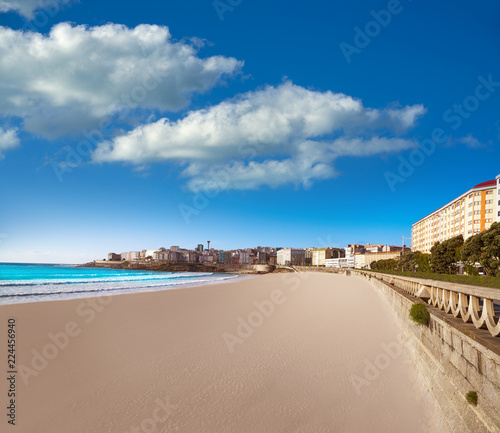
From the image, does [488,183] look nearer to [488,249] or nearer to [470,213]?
[470,213]

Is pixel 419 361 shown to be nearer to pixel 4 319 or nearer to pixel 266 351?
pixel 266 351

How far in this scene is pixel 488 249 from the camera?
105 ft

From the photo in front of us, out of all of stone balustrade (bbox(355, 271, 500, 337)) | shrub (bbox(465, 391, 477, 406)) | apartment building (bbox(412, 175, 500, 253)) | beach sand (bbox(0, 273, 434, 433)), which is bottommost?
beach sand (bbox(0, 273, 434, 433))

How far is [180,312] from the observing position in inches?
701

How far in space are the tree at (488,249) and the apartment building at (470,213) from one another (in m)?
35.5

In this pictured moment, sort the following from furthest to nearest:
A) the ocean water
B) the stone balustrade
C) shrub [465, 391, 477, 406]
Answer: the ocean water
the stone balustrade
shrub [465, 391, 477, 406]

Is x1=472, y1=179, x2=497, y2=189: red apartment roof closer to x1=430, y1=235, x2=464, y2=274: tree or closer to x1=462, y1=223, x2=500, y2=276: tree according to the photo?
x1=430, y1=235, x2=464, y2=274: tree

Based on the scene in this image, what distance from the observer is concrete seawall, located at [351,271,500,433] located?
4.39m

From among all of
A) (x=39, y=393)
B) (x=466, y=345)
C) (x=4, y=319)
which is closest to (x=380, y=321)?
(x=466, y=345)

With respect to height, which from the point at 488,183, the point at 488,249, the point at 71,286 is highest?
the point at 488,183

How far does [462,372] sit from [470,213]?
8026 cm

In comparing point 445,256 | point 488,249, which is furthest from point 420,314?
point 445,256

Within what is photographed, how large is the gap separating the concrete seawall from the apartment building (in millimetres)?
71722

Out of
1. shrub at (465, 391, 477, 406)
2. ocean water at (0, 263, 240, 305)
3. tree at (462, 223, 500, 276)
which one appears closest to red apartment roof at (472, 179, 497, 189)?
tree at (462, 223, 500, 276)
